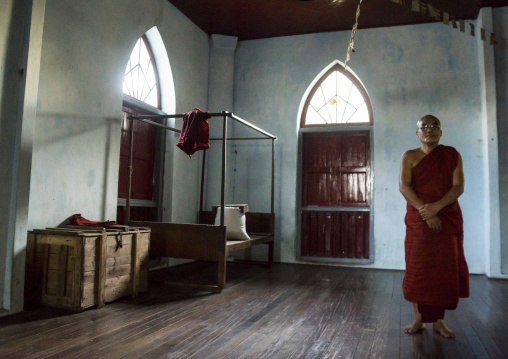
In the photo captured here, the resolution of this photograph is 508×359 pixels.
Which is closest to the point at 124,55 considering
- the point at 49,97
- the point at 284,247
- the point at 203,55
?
the point at 49,97

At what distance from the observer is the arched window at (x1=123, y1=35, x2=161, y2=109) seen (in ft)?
16.0

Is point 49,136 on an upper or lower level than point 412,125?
lower

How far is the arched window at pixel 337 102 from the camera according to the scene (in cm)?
620

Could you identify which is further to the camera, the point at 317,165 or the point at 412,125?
the point at 317,165

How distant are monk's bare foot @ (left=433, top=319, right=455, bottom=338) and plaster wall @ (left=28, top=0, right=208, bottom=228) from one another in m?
3.11

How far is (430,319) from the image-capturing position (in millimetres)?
2701

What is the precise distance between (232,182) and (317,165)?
4.40 feet

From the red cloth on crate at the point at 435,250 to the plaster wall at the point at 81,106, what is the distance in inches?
114

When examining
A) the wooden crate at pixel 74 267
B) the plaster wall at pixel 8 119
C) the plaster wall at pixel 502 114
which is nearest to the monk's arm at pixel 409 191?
the wooden crate at pixel 74 267

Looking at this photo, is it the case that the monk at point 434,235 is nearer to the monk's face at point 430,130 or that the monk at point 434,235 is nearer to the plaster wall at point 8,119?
the monk's face at point 430,130

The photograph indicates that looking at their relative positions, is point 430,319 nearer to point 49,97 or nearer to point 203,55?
point 49,97

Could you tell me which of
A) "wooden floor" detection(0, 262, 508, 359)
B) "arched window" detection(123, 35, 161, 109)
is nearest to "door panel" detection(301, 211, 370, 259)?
"wooden floor" detection(0, 262, 508, 359)

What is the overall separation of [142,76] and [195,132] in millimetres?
1552

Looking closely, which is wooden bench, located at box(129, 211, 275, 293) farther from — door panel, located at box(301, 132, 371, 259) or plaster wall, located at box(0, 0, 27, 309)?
door panel, located at box(301, 132, 371, 259)
